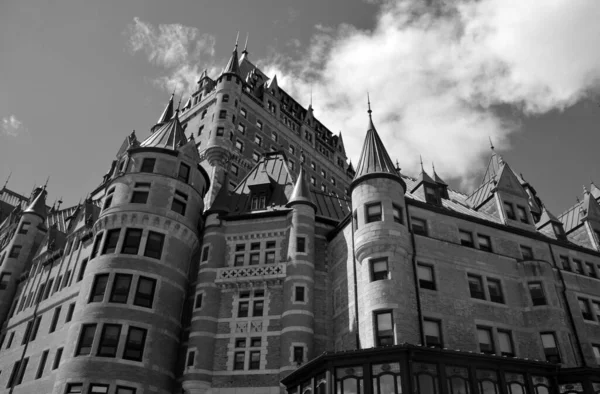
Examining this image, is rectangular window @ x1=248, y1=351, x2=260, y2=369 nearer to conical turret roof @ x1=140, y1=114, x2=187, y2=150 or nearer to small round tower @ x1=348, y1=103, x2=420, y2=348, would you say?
small round tower @ x1=348, y1=103, x2=420, y2=348

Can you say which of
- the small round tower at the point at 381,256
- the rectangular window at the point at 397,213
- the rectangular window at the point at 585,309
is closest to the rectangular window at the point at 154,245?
the small round tower at the point at 381,256

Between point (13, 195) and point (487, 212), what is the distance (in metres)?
83.3

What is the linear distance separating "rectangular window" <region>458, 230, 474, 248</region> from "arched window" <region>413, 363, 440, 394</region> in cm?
1322

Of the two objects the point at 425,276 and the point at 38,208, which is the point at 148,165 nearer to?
the point at 425,276

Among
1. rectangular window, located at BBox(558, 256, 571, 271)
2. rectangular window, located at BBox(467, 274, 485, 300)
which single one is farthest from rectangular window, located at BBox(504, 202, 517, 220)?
rectangular window, located at BBox(467, 274, 485, 300)

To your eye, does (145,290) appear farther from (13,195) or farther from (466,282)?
(13,195)

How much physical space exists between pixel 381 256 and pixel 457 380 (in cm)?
911

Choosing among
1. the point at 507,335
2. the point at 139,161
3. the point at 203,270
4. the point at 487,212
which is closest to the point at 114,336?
the point at 203,270

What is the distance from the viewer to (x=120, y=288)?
3641cm

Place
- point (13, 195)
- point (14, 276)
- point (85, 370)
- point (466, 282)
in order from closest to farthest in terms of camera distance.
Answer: point (85, 370)
point (466, 282)
point (14, 276)
point (13, 195)

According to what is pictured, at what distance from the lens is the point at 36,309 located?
152ft

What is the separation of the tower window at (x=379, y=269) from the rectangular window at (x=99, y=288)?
18541 millimetres

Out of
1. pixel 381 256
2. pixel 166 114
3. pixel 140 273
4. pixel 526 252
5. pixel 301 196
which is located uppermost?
pixel 166 114

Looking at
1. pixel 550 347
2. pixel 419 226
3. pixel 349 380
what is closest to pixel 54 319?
pixel 349 380
